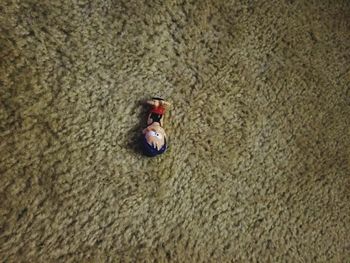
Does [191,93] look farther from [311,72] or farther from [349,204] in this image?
[349,204]

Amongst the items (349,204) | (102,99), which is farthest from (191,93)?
(349,204)

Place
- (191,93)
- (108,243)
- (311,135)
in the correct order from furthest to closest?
(311,135) → (191,93) → (108,243)

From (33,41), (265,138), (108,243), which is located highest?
(33,41)

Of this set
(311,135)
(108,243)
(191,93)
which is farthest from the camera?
(311,135)

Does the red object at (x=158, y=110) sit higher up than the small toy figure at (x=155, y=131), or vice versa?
the red object at (x=158, y=110)
